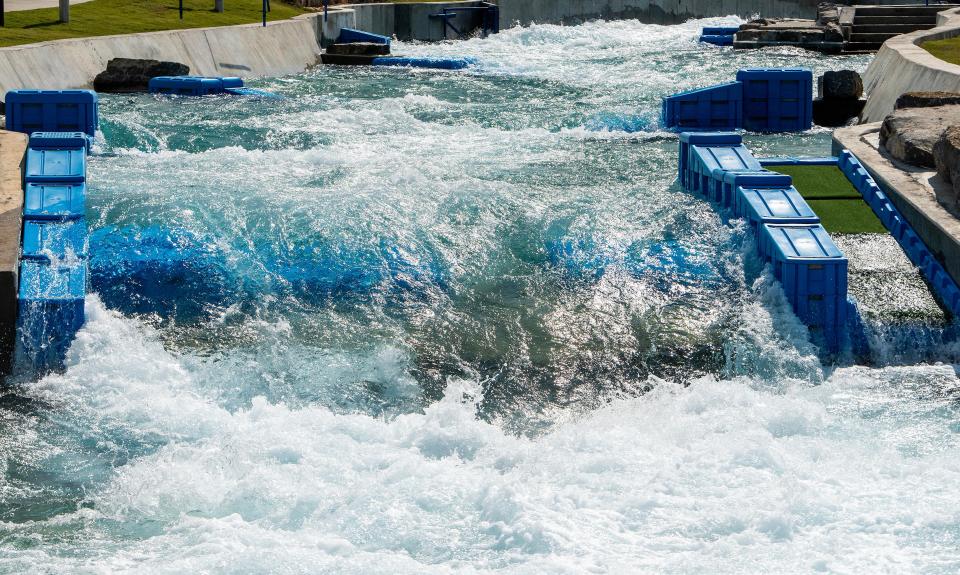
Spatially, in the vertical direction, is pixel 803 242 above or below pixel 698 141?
below

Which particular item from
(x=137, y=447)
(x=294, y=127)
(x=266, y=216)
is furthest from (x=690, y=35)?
(x=137, y=447)

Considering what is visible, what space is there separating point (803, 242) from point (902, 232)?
1.24 m

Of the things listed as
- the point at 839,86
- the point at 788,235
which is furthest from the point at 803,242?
the point at 839,86

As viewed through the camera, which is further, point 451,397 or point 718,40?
point 718,40

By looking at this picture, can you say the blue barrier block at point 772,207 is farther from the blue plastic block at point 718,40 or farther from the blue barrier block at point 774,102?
the blue plastic block at point 718,40

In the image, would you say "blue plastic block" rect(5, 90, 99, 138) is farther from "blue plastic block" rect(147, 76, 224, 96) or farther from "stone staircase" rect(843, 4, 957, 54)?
"stone staircase" rect(843, 4, 957, 54)

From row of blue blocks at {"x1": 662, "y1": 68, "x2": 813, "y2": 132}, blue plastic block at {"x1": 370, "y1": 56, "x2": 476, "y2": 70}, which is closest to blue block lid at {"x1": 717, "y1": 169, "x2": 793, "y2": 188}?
row of blue blocks at {"x1": 662, "y1": 68, "x2": 813, "y2": 132}

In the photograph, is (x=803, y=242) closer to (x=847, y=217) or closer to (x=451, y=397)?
(x=847, y=217)

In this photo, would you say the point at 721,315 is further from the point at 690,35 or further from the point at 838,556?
the point at 690,35

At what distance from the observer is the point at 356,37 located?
28594 millimetres

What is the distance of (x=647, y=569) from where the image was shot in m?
6.36

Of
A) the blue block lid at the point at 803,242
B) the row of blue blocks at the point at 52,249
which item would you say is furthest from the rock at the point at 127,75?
the blue block lid at the point at 803,242

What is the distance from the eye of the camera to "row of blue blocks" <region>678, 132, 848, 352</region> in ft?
30.1

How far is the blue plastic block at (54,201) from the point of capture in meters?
10.3
